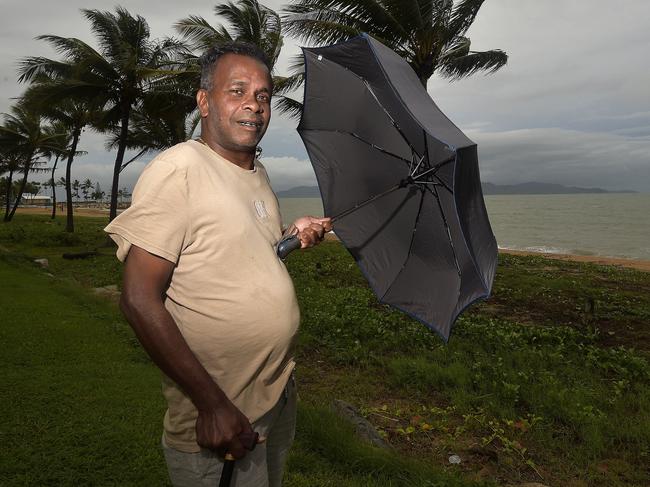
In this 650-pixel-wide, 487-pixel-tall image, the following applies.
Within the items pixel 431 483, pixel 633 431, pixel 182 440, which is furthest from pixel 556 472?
pixel 182 440

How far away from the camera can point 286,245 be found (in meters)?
1.68

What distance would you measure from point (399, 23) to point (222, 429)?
13.1 m

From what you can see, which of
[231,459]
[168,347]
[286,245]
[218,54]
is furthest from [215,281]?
[218,54]

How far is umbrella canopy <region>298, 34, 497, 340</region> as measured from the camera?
8.66ft

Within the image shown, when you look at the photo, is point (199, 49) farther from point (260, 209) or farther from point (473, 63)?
point (260, 209)

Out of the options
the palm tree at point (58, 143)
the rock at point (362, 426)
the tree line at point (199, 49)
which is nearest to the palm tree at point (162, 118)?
the tree line at point (199, 49)

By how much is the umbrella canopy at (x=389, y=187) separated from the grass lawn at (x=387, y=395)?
136 cm

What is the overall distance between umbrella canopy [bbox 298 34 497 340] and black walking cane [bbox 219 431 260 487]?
1.49 meters

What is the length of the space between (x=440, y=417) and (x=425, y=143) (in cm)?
298

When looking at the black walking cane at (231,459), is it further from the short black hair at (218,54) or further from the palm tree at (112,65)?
the palm tree at (112,65)

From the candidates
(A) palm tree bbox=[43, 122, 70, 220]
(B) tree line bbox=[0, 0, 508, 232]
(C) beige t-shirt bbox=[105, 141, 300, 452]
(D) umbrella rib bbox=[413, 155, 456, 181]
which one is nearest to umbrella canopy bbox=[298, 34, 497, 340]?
(D) umbrella rib bbox=[413, 155, 456, 181]

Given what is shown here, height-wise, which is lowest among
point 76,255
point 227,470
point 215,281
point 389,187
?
point 76,255

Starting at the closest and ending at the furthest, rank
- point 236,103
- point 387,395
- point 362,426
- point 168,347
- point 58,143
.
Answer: point 168,347, point 236,103, point 362,426, point 387,395, point 58,143

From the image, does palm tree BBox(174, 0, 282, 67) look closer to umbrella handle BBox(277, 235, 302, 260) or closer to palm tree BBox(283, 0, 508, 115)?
palm tree BBox(283, 0, 508, 115)
